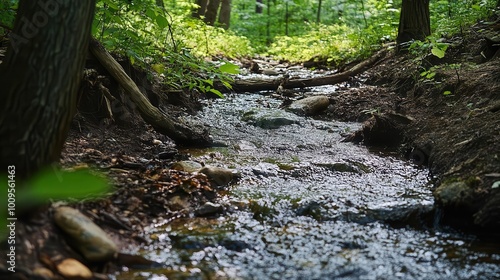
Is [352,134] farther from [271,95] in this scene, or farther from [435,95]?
[271,95]

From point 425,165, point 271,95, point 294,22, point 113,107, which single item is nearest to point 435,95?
point 425,165

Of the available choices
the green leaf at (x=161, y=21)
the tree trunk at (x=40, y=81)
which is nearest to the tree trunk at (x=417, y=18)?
the green leaf at (x=161, y=21)

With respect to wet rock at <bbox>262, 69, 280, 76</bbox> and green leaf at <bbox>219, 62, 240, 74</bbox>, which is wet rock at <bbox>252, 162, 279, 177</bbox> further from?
wet rock at <bbox>262, 69, 280, 76</bbox>

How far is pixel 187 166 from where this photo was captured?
4.71 meters

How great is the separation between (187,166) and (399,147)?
9.25 ft

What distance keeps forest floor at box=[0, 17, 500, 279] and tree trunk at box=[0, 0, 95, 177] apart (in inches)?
16.4

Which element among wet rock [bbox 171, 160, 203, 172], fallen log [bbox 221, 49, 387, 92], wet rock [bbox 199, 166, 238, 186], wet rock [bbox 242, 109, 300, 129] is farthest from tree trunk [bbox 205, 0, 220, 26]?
wet rock [bbox 199, 166, 238, 186]

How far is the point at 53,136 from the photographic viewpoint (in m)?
2.97

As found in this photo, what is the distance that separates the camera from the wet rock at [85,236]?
2896 millimetres

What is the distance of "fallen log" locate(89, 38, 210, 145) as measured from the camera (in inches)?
210

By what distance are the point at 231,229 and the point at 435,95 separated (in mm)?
4354

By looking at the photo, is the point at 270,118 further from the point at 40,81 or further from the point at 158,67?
the point at 40,81

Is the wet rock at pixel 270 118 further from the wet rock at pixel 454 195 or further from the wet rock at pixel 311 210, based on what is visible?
the wet rock at pixel 454 195
